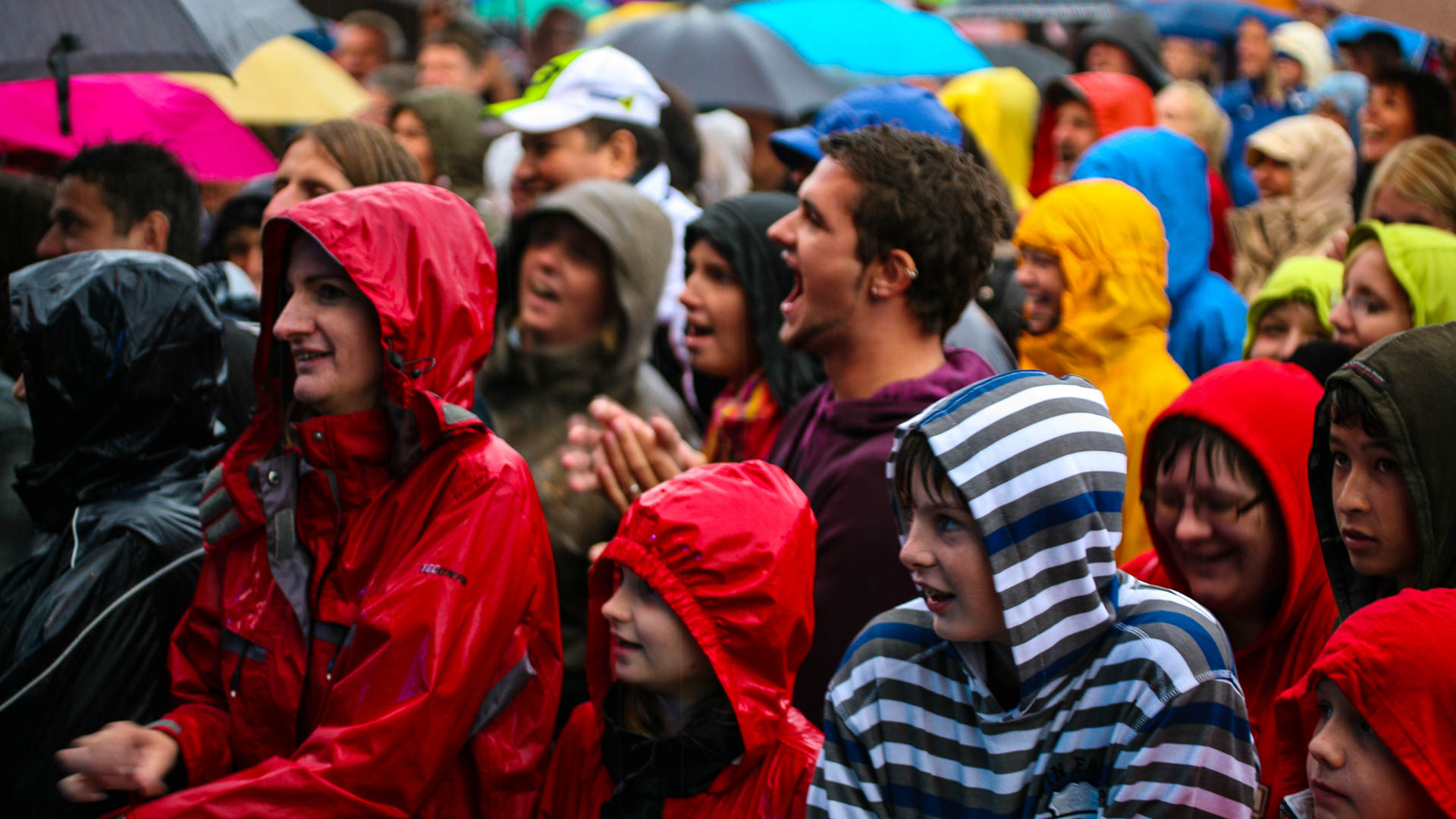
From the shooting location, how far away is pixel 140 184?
193 inches

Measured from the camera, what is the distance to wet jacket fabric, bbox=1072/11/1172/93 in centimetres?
1002

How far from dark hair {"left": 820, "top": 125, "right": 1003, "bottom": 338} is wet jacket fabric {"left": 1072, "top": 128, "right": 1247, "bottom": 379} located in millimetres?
2270

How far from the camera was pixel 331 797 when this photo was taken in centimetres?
272

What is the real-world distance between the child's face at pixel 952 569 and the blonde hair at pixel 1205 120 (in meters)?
6.56

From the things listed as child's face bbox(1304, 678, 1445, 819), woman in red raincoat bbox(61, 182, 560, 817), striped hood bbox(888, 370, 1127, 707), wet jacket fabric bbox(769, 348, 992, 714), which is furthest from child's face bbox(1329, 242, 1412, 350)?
woman in red raincoat bbox(61, 182, 560, 817)

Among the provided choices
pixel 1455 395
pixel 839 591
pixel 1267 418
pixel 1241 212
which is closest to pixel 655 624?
pixel 839 591

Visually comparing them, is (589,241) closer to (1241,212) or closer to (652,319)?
(652,319)

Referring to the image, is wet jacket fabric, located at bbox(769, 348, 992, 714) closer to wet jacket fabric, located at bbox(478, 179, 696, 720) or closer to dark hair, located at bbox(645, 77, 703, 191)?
wet jacket fabric, located at bbox(478, 179, 696, 720)

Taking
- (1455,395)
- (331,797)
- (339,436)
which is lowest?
(331,797)

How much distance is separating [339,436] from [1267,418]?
2.10 m

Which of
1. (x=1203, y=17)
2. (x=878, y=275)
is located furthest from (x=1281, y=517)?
(x=1203, y=17)

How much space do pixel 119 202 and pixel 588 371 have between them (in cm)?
182

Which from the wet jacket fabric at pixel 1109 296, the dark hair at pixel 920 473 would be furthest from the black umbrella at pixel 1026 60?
the dark hair at pixel 920 473

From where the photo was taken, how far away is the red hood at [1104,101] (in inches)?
324
